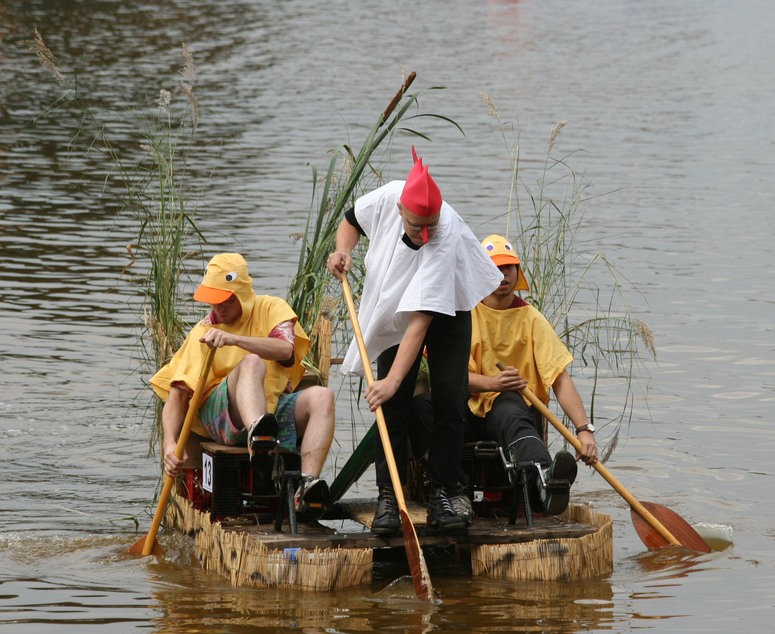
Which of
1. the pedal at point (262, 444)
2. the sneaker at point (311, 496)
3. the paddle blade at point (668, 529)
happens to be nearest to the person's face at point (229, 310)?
the pedal at point (262, 444)

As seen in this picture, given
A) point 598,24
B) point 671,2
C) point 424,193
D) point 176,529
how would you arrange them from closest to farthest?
point 424,193 → point 176,529 → point 598,24 → point 671,2

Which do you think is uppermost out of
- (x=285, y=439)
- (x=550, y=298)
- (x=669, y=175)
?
(x=669, y=175)

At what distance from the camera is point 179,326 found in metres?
8.50

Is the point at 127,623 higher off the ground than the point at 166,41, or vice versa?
the point at 166,41

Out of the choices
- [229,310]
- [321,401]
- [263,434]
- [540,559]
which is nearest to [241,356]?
[229,310]

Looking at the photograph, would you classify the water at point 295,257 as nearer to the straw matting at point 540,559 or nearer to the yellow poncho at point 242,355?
the straw matting at point 540,559

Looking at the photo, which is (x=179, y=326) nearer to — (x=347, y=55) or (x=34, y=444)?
(x=34, y=444)

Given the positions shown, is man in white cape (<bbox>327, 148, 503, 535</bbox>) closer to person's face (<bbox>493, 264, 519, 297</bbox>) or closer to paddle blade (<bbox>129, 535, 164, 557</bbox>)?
person's face (<bbox>493, 264, 519, 297</bbox>)

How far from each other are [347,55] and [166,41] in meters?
3.90

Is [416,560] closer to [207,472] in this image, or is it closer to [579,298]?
[207,472]

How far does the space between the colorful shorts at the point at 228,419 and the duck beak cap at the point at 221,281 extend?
0.42 metres

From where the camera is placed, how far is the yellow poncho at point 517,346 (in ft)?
25.6

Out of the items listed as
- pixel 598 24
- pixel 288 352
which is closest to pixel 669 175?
pixel 288 352

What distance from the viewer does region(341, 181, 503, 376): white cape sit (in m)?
6.84
